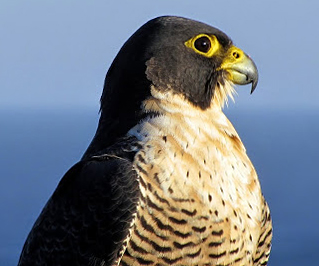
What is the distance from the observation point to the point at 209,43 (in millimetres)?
6258

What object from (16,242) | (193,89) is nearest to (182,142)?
(193,89)

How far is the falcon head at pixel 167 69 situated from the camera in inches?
239

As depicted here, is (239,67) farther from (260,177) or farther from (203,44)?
(260,177)

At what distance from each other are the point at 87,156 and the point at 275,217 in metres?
102

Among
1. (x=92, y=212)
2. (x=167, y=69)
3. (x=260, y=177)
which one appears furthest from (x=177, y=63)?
(x=260, y=177)

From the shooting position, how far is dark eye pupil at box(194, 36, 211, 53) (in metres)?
6.21

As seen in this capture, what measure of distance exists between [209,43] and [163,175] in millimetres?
985

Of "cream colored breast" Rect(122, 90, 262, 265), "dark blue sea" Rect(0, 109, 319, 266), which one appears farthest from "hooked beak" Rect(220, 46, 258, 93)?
"dark blue sea" Rect(0, 109, 319, 266)

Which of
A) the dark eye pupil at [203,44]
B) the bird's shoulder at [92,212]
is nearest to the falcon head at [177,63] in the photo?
the dark eye pupil at [203,44]

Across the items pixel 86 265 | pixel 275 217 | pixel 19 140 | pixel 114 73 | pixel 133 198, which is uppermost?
pixel 114 73

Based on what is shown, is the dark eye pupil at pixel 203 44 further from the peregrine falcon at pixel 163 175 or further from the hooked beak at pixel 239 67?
the hooked beak at pixel 239 67

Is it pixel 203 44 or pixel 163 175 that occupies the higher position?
pixel 203 44

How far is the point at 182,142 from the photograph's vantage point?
5.92m

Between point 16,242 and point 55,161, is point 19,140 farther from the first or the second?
point 16,242
